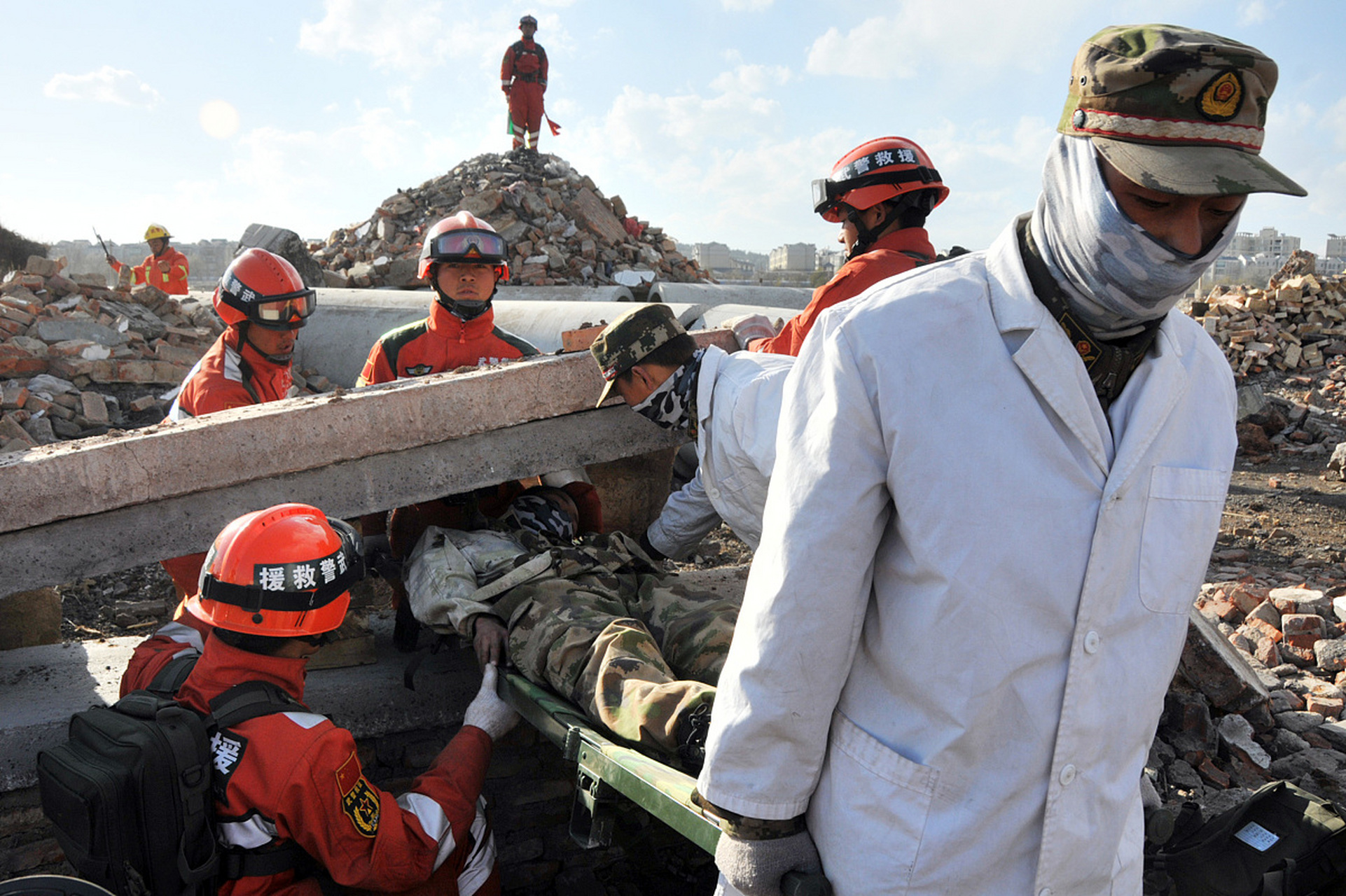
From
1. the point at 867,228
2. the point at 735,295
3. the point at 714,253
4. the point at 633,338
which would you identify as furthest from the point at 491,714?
the point at 714,253

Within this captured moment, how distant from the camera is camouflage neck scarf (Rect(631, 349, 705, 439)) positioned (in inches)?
126

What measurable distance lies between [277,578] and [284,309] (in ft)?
7.31

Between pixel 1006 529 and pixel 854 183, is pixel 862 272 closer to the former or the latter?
pixel 854 183

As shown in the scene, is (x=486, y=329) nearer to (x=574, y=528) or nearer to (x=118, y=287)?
(x=574, y=528)

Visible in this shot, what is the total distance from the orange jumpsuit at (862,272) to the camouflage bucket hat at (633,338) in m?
0.65

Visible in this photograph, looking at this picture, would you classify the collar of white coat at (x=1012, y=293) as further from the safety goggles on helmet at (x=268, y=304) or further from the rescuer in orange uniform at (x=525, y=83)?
the rescuer in orange uniform at (x=525, y=83)

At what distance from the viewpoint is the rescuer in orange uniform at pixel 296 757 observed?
2160mm

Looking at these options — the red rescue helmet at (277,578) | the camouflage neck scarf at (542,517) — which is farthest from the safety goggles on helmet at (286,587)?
the camouflage neck scarf at (542,517)

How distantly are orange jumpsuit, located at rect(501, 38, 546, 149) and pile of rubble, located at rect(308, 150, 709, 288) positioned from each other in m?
0.43

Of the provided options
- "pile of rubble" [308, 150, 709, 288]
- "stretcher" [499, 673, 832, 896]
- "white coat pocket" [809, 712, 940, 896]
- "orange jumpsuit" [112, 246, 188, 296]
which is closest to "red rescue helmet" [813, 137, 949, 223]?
"stretcher" [499, 673, 832, 896]

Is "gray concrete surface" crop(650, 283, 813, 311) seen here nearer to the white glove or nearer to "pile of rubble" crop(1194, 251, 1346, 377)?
the white glove

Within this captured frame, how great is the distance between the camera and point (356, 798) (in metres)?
2.22

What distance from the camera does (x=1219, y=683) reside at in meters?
3.64

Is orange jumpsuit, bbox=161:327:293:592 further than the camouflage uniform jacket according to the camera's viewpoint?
Yes
